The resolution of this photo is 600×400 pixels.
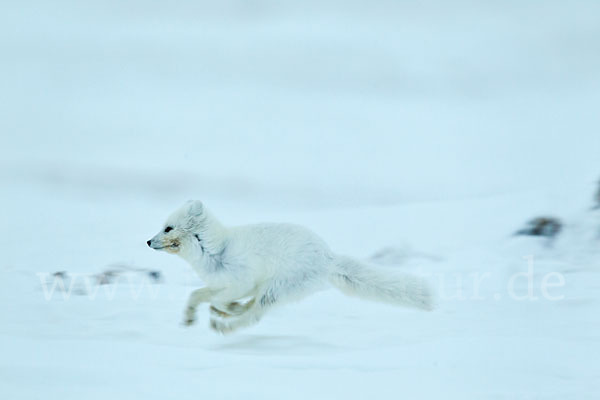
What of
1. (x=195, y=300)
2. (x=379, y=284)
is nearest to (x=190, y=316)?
(x=195, y=300)

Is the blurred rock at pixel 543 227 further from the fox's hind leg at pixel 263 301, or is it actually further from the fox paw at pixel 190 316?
the fox paw at pixel 190 316

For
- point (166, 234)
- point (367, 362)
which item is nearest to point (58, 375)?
point (166, 234)

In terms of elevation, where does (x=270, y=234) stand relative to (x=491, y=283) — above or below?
below

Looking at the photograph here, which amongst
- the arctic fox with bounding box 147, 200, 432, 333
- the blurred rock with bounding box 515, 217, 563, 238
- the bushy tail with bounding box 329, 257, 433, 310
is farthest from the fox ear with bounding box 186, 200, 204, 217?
the blurred rock with bounding box 515, 217, 563, 238

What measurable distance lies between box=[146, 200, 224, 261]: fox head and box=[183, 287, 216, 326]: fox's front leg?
0.27 ft

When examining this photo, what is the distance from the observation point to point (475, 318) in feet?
5.57

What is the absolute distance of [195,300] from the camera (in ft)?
4.50

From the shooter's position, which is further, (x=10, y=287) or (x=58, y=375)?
(x=10, y=287)

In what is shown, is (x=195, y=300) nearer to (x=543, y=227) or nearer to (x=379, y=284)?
(x=379, y=284)

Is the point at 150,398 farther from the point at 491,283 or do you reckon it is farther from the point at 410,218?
the point at 410,218

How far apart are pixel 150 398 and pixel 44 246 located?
1.02m

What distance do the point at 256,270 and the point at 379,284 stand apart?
0.29 m

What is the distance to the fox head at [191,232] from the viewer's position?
4.54 feet

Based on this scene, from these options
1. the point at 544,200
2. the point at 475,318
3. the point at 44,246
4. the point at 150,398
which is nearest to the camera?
the point at 150,398
